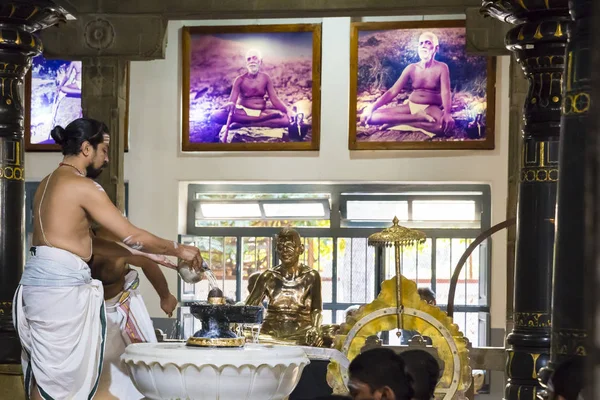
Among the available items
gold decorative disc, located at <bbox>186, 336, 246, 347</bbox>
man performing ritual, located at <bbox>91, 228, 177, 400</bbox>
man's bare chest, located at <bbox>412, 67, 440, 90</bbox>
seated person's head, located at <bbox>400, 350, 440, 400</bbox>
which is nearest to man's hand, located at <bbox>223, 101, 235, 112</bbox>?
man's bare chest, located at <bbox>412, 67, 440, 90</bbox>

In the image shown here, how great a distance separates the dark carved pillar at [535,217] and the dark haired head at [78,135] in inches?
119

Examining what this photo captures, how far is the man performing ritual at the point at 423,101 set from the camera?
43.1ft

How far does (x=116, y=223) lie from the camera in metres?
4.83

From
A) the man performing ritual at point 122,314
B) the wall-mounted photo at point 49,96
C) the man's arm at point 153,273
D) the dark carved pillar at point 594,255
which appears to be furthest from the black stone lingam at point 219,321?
the wall-mounted photo at point 49,96

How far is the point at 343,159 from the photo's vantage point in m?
13.4

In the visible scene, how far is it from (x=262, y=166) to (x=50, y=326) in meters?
8.92

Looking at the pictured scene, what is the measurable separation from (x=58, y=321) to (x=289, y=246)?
3.92 metres

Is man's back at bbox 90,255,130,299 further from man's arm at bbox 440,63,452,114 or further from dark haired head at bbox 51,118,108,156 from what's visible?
man's arm at bbox 440,63,452,114

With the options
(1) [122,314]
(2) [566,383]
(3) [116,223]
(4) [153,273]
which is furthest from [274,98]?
(2) [566,383]

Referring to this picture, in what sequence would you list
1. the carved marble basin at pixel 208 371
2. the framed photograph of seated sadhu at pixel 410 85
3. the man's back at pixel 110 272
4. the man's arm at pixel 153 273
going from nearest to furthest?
the carved marble basin at pixel 208 371
the man's arm at pixel 153 273
the man's back at pixel 110 272
the framed photograph of seated sadhu at pixel 410 85

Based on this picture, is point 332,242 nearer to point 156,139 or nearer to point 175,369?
point 156,139

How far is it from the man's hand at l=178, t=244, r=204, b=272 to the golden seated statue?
3742 millimetres

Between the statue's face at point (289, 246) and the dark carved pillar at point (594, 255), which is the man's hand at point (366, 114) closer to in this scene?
the statue's face at point (289, 246)

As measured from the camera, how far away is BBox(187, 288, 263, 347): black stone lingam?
4.50m
